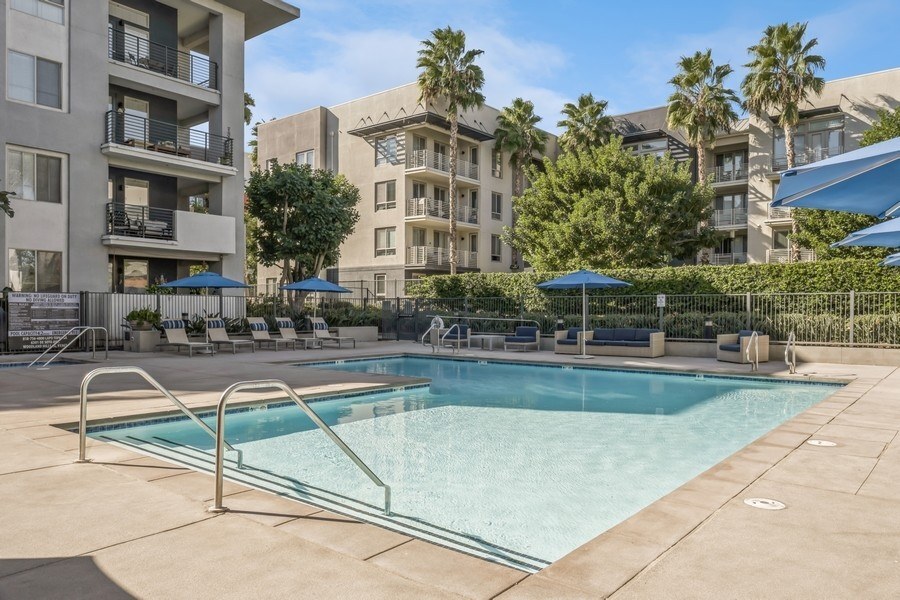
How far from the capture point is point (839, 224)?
80.8ft

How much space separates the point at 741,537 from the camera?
12.0 feet

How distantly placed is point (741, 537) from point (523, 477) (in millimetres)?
2983

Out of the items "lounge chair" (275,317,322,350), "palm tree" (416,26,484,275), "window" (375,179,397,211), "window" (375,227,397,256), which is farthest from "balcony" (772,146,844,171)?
"lounge chair" (275,317,322,350)

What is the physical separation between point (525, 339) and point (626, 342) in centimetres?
352

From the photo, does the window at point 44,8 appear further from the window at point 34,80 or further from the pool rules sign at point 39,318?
the pool rules sign at point 39,318

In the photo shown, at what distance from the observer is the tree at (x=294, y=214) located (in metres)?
26.0

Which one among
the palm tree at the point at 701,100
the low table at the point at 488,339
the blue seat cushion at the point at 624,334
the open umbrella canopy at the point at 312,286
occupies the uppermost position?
the palm tree at the point at 701,100

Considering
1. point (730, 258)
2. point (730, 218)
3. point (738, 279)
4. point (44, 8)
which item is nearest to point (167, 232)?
point (44, 8)

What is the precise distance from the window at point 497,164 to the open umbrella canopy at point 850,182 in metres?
32.0

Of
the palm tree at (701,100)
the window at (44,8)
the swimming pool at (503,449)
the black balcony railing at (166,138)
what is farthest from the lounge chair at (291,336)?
the palm tree at (701,100)

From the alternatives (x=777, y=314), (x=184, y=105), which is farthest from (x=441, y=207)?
(x=777, y=314)

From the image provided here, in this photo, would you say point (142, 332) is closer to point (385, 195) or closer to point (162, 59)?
point (162, 59)

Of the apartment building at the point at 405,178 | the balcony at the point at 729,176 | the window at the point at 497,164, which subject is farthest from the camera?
the window at the point at 497,164

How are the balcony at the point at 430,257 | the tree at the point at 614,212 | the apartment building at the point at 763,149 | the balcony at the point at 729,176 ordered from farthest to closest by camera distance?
the balcony at the point at 729,176, the balcony at the point at 430,257, the apartment building at the point at 763,149, the tree at the point at 614,212
